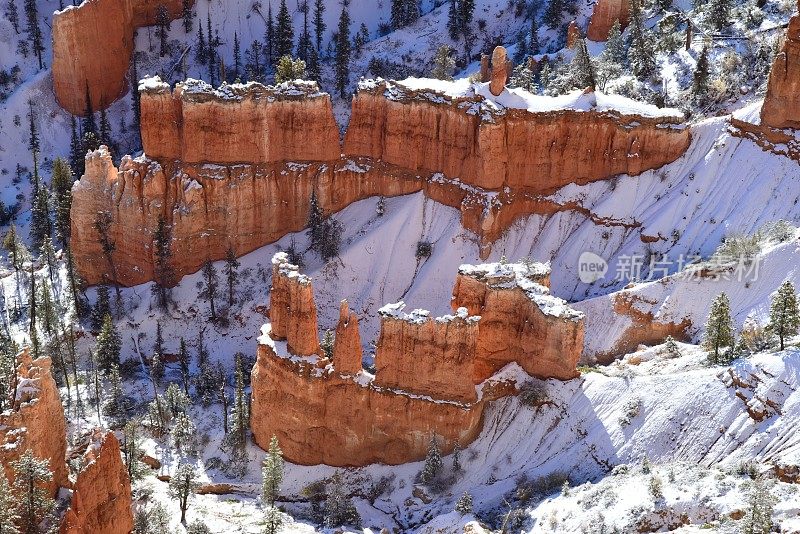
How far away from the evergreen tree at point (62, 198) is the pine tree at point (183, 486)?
29.1 m

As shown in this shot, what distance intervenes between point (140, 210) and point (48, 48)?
3609 centimetres

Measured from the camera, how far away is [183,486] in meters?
56.2

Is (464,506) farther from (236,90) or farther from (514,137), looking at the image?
(236,90)

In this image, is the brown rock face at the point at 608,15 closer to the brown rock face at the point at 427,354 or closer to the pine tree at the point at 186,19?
the pine tree at the point at 186,19

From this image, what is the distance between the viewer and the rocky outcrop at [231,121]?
2975 inches

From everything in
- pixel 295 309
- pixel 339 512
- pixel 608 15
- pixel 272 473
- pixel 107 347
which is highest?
pixel 608 15

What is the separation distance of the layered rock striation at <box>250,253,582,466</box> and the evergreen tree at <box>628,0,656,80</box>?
2610 centimetres

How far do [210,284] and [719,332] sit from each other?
33716mm

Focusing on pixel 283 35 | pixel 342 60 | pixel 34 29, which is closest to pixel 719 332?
pixel 342 60

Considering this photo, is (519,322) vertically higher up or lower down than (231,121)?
lower down

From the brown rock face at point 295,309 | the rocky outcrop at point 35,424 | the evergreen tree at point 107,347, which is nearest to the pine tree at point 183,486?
the rocky outcrop at point 35,424

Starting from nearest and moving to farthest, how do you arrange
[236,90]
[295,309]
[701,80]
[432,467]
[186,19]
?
[432,467] < [295,309] < [236,90] < [701,80] < [186,19]

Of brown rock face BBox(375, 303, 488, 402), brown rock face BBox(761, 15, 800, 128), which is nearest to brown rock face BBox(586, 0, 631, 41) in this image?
brown rock face BBox(761, 15, 800, 128)

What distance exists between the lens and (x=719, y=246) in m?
68.2
